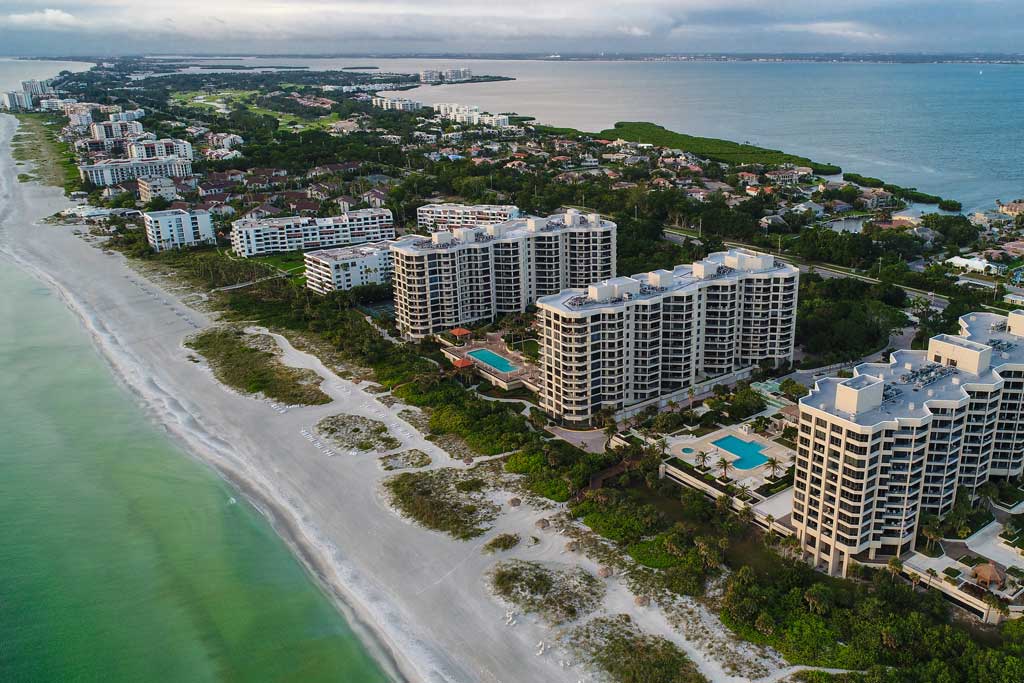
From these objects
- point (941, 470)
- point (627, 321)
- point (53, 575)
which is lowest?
point (53, 575)

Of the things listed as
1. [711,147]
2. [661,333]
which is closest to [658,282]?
[661,333]

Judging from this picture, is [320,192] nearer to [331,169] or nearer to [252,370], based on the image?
[331,169]

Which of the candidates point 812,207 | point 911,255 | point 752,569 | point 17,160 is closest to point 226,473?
point 752,569

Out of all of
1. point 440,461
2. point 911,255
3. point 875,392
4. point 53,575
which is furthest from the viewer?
point 911,255

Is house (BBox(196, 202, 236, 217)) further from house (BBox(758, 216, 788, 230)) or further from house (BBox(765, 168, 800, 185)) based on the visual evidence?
house (BBox(765, 168, 800, 185))

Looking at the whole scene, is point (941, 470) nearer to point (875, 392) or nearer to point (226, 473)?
point (875, 392)
